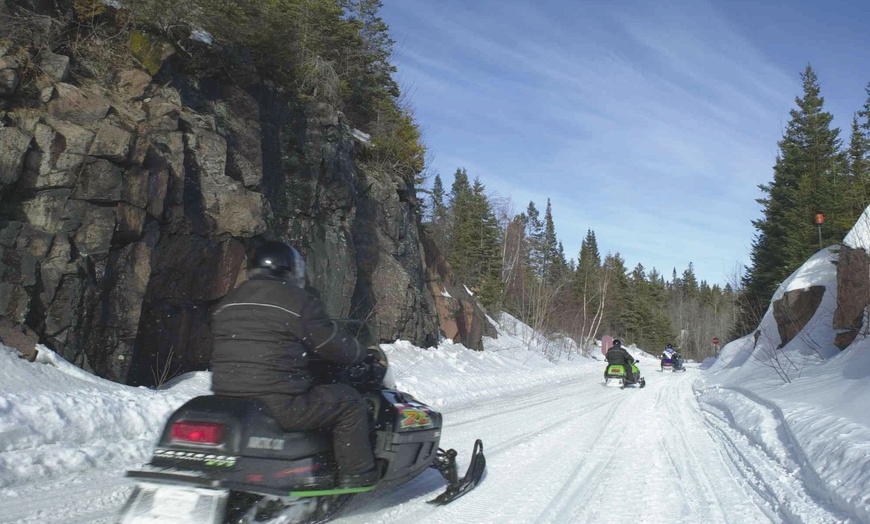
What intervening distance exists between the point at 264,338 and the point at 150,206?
280 inches

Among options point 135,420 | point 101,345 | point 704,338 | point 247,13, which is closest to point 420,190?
point 247,13

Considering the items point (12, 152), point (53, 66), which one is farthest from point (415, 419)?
point (53, 66)

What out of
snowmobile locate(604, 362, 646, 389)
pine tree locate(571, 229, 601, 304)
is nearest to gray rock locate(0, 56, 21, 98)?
snowmobile locate(604, 362, 646, 389)

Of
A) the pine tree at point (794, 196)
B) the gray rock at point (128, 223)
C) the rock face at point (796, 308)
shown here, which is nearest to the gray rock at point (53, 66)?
the gray rock at point (128, 223)

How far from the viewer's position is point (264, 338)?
3.63 m

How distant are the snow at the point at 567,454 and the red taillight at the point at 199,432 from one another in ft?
4.13

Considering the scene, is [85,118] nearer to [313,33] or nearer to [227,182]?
[227,182]

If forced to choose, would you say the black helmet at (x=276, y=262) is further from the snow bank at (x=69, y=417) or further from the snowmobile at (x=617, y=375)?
the snowmobile at (x=617, y=375)

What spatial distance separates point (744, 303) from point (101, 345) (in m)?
34.8

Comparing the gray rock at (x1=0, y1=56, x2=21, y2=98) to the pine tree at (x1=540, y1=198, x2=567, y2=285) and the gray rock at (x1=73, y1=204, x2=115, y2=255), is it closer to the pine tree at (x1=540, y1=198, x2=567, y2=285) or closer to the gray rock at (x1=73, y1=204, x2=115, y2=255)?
the gray rock at (x1=73, y1=204, x2=115, y2=255)

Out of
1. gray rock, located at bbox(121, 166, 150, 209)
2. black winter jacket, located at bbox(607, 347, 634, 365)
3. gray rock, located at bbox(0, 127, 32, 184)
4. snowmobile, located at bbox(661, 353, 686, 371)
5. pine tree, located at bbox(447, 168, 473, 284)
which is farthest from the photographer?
pine tree, located at bbox(447, 168, 473, 284)

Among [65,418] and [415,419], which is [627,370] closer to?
[415,419]

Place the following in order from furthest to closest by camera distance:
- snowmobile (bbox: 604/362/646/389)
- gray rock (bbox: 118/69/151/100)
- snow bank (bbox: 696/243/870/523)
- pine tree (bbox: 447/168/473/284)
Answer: pine tree (bbox: 447/168/473/284) → snowmobile (bbox: 604/362/646/389) → gray rock (bbox: 118/69/151/100) → snow bank (bbox: 696/243/870/523)

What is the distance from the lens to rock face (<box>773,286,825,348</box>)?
18.6 metres
